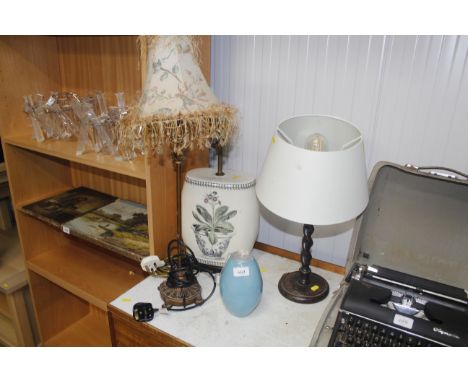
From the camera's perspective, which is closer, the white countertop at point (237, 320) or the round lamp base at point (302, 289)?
the white countertop at point (237, 320)

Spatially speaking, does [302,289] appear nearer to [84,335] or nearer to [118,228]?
[118,228]

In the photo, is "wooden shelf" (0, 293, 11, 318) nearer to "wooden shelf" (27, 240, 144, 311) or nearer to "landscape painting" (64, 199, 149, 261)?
"wooden shelf" (27, 240, 144, 311)

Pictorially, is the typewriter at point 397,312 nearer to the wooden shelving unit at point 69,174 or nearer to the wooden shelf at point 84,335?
the wooden shelving unit at point 69,174

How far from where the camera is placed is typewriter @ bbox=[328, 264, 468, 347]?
0.84 meters

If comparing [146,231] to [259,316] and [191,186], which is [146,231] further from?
[259,316]

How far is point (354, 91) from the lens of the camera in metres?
1.08

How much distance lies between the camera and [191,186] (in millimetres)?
1182

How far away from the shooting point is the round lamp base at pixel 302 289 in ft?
3.56

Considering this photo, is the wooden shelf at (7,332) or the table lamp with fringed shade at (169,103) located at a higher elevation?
the table lamp with fringed shade at (169,103)

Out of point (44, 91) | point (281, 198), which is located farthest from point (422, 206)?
point (44, 91)

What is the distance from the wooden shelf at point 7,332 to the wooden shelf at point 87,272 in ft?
1.45

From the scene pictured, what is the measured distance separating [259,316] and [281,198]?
36 cm

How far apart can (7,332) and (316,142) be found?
183 centimetres

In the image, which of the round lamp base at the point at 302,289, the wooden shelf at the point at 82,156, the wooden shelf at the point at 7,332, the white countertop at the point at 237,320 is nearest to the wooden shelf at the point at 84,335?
the wooden shelf at the point at 7,332
